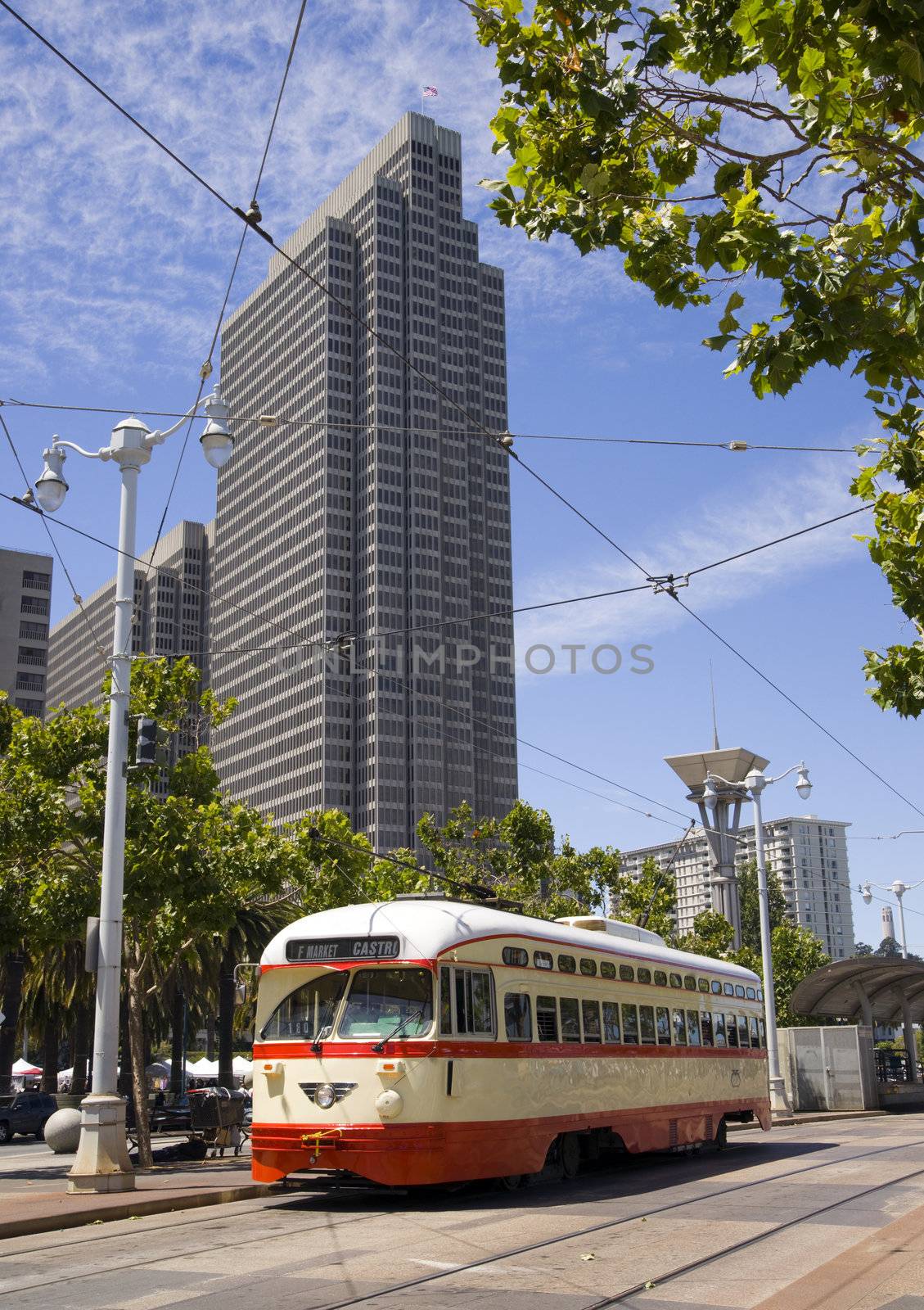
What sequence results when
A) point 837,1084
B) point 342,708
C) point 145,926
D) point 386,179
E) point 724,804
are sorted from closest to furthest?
point 145,926, point 837,1084, point 724,804, point 342,708, point 386,179

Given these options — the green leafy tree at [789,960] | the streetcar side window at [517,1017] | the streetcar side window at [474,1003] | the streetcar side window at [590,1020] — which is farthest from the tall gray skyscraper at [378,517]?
the streetcar side window at [474,1003]

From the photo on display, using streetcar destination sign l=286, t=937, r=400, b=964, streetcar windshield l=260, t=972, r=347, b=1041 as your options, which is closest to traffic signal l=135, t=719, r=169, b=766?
streetcar destination sign l=286, t=937, r=400, b=964

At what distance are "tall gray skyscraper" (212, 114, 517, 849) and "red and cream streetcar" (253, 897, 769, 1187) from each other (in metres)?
119

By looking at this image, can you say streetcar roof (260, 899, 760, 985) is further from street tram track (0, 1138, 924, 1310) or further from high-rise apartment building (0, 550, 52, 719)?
high-rise apartment building (0, 550, 52, 719)

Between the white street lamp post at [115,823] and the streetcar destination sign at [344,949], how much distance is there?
2.56 m

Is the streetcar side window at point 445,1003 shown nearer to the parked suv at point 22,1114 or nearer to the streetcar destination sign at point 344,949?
the streetcar destination sign at point 344,949

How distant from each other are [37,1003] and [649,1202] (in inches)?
1296

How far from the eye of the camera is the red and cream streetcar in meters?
14.2

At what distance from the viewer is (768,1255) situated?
10719 millimetres

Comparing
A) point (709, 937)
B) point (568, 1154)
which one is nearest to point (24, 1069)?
point (709, 937)

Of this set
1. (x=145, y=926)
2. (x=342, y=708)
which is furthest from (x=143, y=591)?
(x=145, y=926)

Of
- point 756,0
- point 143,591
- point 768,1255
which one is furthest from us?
point 143,591

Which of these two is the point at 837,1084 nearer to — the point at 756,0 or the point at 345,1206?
the point at 345,1206

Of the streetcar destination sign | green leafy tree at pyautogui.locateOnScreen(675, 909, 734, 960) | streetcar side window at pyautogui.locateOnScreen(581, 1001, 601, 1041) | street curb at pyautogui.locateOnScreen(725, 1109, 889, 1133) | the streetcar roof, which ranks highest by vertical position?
green leafy tree at pyautogui.locateOnScreen(675, 909, 734, 960)
